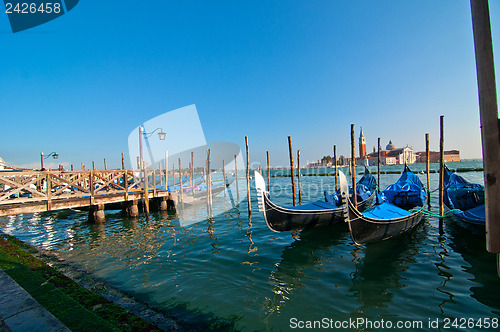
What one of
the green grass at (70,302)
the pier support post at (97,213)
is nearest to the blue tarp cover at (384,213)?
the green grass at (70,302)

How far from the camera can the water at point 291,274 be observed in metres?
3.81

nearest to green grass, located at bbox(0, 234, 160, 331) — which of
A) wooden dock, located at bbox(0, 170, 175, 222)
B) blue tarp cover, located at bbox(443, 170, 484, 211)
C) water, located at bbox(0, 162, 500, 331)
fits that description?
water, located at bbox(0, 162, 500, 331)

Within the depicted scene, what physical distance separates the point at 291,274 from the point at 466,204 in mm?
8138

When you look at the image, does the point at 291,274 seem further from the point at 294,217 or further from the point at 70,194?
the point at 70,194

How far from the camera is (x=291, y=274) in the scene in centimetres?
524

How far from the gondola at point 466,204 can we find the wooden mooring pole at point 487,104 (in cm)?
672

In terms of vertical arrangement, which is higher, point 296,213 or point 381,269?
point 296,213

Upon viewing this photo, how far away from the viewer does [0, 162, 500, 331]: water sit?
3812 mm

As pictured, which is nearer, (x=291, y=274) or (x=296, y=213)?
(x=291, y=274)

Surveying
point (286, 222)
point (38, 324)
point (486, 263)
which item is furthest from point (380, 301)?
point (38, 324)

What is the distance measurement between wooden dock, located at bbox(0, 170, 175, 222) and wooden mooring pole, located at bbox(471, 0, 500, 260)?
1037 centimetres

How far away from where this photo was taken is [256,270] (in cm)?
549

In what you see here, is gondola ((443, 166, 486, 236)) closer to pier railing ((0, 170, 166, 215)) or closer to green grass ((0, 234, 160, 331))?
green grass ((0, 234, 160, 331))

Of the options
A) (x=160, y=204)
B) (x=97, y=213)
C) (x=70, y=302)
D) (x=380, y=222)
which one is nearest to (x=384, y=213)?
(x=380, y=222)
